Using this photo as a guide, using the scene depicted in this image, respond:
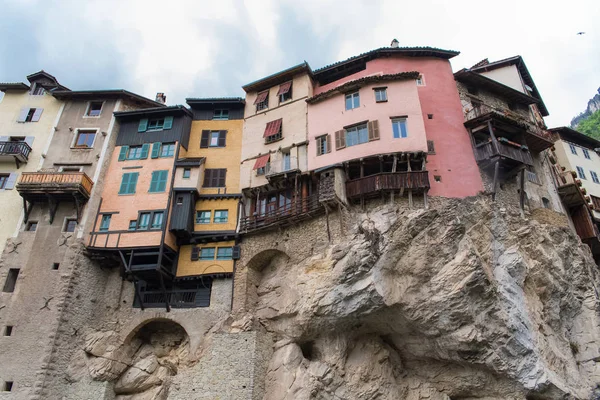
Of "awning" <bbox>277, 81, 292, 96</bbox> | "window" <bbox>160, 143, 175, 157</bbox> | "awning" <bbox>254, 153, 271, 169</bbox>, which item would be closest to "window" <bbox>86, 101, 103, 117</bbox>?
"window" <bbox>160, 143, 175, 157</bbox>

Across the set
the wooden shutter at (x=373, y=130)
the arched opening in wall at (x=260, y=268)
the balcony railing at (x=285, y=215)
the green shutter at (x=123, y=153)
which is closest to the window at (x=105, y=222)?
the green shutter at (x=123, y=153)

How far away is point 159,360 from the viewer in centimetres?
2433

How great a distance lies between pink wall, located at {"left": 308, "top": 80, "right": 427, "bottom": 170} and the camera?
2413 centimetres

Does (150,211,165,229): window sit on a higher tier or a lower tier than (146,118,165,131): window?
lower

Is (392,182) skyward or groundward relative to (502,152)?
groundward

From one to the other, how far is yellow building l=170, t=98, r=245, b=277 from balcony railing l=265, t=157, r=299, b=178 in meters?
2.68

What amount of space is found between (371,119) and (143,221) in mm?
16023

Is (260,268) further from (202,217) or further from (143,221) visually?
(143,221)

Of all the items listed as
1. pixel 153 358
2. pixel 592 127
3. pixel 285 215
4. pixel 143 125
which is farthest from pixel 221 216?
pixel 592 127

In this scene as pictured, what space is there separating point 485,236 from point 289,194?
38.7 ft

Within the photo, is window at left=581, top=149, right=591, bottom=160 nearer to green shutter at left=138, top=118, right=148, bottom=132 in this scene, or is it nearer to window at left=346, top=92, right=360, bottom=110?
window at left=346, top=92, right=360, bottom=110

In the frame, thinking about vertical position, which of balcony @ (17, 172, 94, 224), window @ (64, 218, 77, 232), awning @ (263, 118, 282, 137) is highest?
awning @ (263, 118, 282, 137)

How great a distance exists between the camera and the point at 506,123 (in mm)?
26766

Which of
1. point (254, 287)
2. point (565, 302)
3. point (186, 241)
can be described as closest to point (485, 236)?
point (565, 302)
